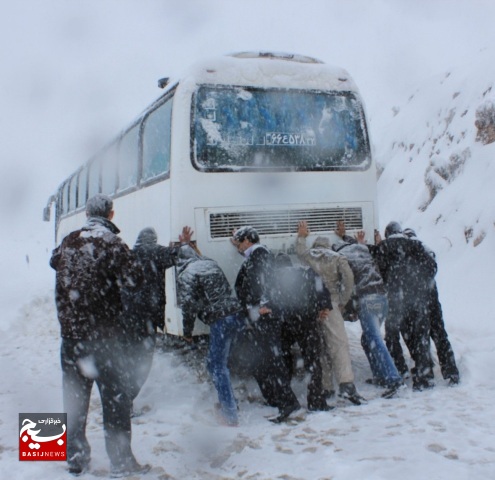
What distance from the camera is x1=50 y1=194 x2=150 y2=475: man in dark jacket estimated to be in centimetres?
426

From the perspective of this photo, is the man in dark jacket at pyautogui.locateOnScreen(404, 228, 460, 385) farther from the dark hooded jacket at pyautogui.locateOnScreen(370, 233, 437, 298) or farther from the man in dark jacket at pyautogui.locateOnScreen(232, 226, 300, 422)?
the man in dark jacket at pyautogui.locateOnScreen(232, 226, 300, 422)

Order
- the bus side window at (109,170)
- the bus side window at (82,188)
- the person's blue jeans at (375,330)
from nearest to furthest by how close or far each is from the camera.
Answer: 1. the person's blue jeans at (375,330)
2. the bus side window at (109,170)
3. the bus side window at (82,188)

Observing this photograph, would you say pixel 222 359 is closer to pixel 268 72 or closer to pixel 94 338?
pixel 94 338

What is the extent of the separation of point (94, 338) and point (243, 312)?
171cm

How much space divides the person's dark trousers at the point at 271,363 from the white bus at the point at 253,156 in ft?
3.82

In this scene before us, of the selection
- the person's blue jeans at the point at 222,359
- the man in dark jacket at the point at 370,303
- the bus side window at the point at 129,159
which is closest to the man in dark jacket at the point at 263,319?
the person's blue jeans at the point at 222,359

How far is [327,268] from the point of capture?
6148 mm

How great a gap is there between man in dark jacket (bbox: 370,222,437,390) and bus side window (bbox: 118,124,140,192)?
3585mm

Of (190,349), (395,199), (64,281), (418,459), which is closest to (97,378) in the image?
(64,281)

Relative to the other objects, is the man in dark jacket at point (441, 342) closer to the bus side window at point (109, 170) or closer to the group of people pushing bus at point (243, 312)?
the group of people pushing bus at point (243, 312)

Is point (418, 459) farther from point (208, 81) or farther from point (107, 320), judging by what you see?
point (208, 81)

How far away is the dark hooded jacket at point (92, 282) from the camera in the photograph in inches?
168

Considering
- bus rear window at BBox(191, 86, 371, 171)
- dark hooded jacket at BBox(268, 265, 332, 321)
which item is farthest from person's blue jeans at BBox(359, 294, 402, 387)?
bus rear window at BBox(191, 86, 371, 171)

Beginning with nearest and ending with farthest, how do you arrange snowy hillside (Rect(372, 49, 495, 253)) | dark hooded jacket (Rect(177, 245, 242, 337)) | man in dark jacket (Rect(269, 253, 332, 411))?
dark hooded jacket (Rect(177, 245, 242, 337)), man in dark jacket (Rect(269, 253, 332, 411)), snowy hillside (Rect(372, 49, 495, 253))
